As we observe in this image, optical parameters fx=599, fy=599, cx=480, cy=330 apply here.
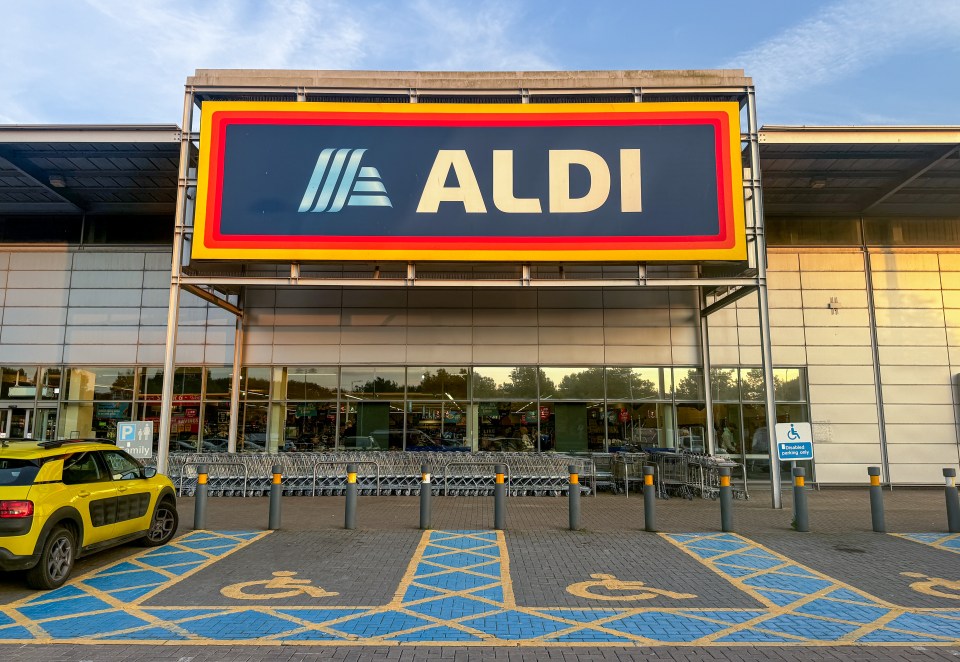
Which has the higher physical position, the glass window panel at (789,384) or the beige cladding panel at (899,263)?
the beige cladding panel at (899,263)

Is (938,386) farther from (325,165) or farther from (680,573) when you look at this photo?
(325,165)

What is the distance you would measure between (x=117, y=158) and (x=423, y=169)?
8.34 m

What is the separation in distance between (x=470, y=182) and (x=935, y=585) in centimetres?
1129

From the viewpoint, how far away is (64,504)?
7.05m

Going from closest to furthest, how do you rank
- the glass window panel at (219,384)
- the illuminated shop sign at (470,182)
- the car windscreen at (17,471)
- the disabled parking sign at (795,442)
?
the car windscreen at (17,471) → the disabled parking sign at (795,442) → the illuminated shop sign at (470,182) → the glass window panel at (219,384)

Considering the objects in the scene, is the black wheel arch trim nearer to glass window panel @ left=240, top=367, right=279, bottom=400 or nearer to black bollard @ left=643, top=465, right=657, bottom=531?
black bollard @ left=643, top=465, right=657, bottom=531

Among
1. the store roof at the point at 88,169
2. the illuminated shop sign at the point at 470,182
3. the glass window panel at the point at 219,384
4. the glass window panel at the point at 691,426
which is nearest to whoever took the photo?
the illuminated shop sign at the point at 470,182

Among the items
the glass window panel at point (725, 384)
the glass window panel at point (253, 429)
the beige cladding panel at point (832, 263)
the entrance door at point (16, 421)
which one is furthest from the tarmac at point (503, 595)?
the entrance door at point (16, 421)

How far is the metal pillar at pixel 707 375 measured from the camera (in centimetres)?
1741

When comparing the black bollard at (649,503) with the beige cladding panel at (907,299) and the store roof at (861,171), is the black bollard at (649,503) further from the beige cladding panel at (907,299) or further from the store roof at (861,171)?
the beige cladding panel at (907,299)

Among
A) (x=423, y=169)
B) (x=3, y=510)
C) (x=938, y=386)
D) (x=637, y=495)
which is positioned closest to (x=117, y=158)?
(x=423, y=169)

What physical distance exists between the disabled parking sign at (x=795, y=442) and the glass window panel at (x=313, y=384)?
1216cm

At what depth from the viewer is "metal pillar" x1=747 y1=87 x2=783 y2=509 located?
13.1 metres

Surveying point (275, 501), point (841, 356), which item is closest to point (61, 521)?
point (275, 501)
